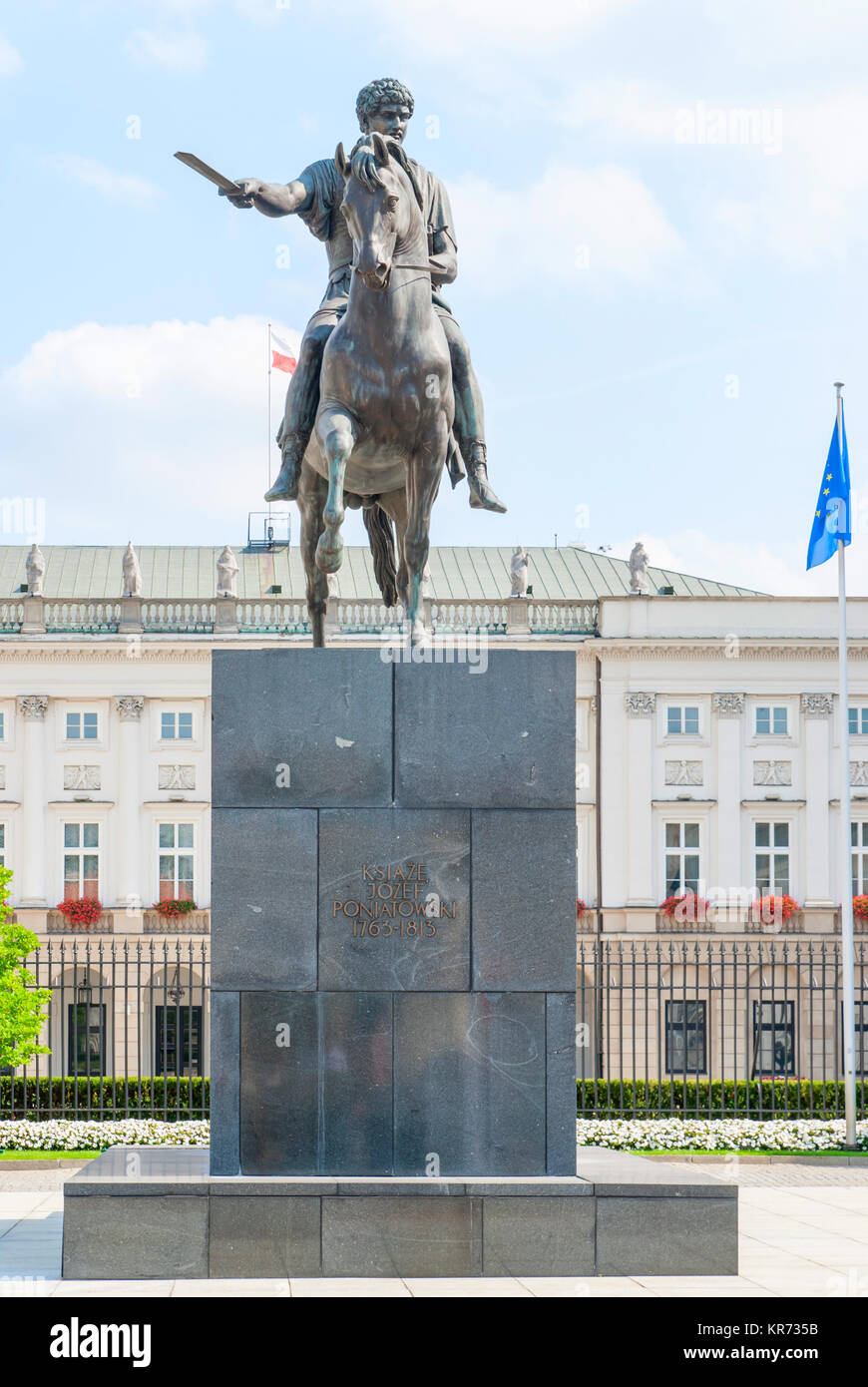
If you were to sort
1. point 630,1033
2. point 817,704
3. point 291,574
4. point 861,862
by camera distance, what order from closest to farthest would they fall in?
point 630,1033 < point 861,862 < point 817,704 < point 291,574

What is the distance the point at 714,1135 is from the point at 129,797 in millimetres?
28799

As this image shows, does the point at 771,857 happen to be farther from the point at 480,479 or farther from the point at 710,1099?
the point at 480,479

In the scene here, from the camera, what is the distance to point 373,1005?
10.2 m

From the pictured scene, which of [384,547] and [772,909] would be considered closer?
[384,547]

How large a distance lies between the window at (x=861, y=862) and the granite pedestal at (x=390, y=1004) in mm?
40840

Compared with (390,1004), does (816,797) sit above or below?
above

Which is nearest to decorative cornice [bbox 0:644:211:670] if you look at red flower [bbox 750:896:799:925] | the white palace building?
the white palace building

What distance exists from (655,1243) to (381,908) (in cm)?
235

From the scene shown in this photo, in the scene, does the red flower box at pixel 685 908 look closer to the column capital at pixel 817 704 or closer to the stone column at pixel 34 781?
the column capital at pixel 817 704

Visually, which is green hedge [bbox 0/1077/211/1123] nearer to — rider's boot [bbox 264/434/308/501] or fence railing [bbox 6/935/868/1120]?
fence railing [bbox 6/935/868/1120]

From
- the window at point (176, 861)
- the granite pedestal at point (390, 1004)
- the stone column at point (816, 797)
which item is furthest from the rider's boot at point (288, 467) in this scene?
the stone column at point (816, 797)

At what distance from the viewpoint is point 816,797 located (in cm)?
5056

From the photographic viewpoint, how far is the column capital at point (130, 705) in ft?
166

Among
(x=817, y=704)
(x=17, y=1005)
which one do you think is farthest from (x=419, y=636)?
(x=817, y=704)
